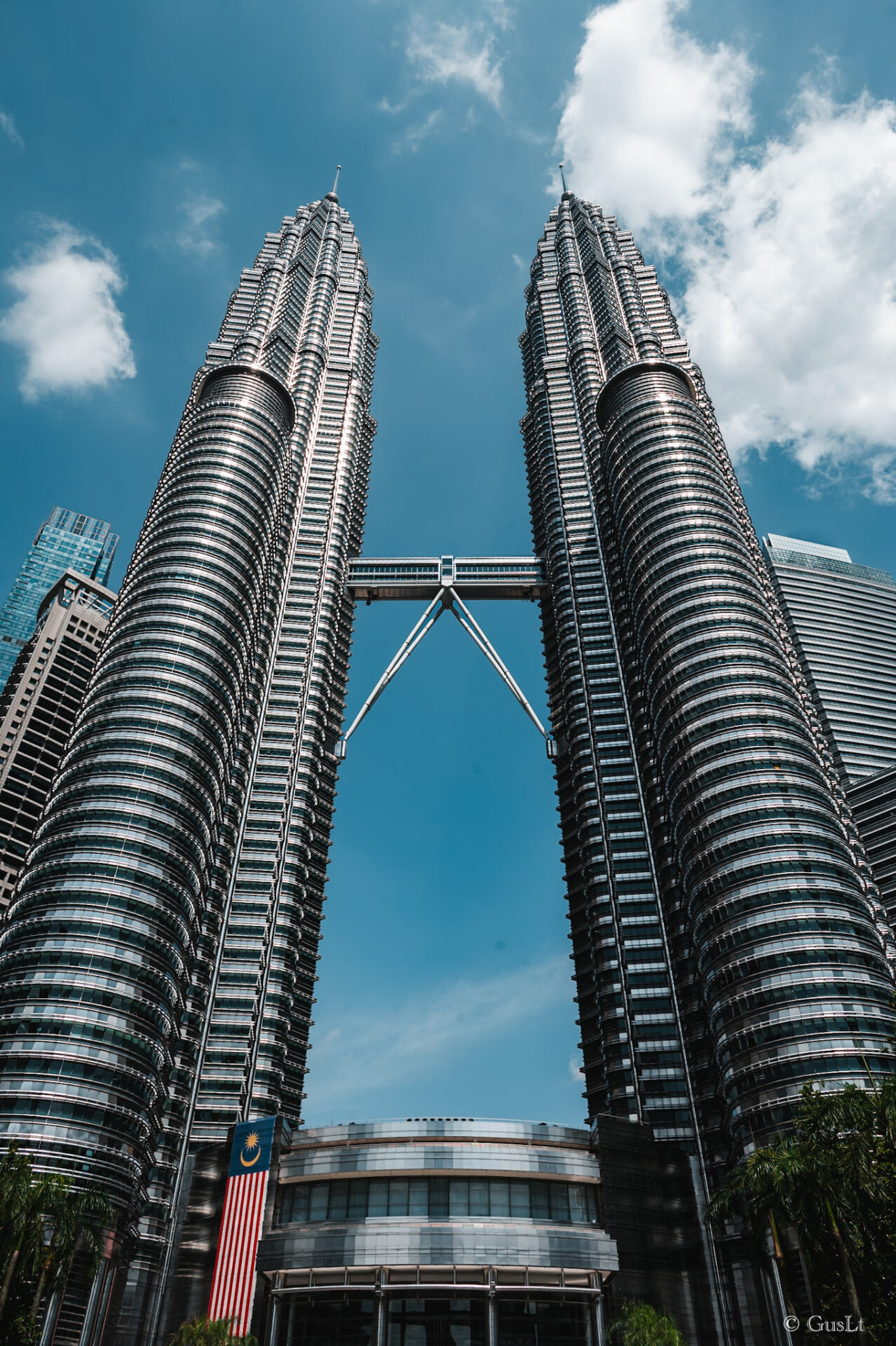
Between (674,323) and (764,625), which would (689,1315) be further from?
(674,323)

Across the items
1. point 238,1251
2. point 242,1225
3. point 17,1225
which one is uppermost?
point 242,1225

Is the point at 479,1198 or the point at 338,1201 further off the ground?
the point at 338,1201

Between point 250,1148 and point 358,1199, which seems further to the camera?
point 250,1148

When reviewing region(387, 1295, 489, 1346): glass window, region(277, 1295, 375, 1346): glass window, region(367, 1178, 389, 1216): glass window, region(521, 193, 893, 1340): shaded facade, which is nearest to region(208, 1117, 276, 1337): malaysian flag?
region(277, 1295, 375, 1346): glass window

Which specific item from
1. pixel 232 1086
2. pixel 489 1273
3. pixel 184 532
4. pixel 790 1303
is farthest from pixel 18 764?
pixel 790 1303

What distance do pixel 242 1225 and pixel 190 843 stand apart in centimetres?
4080

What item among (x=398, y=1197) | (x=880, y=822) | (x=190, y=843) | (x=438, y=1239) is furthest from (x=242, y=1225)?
(x=880, y=822)

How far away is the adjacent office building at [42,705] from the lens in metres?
148

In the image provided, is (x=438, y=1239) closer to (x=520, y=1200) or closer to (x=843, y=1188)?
(x=520, y=1200)

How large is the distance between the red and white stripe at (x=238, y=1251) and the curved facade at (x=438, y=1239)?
152 centimetres

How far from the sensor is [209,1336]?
6194cm

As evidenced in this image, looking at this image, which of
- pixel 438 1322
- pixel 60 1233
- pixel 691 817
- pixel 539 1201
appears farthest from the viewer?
pixel 691 817

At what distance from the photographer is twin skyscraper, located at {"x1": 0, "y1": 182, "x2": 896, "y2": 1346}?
289 ft

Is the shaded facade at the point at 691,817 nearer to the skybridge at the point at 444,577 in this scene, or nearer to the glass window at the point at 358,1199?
the skybridge at the point at 444,577
